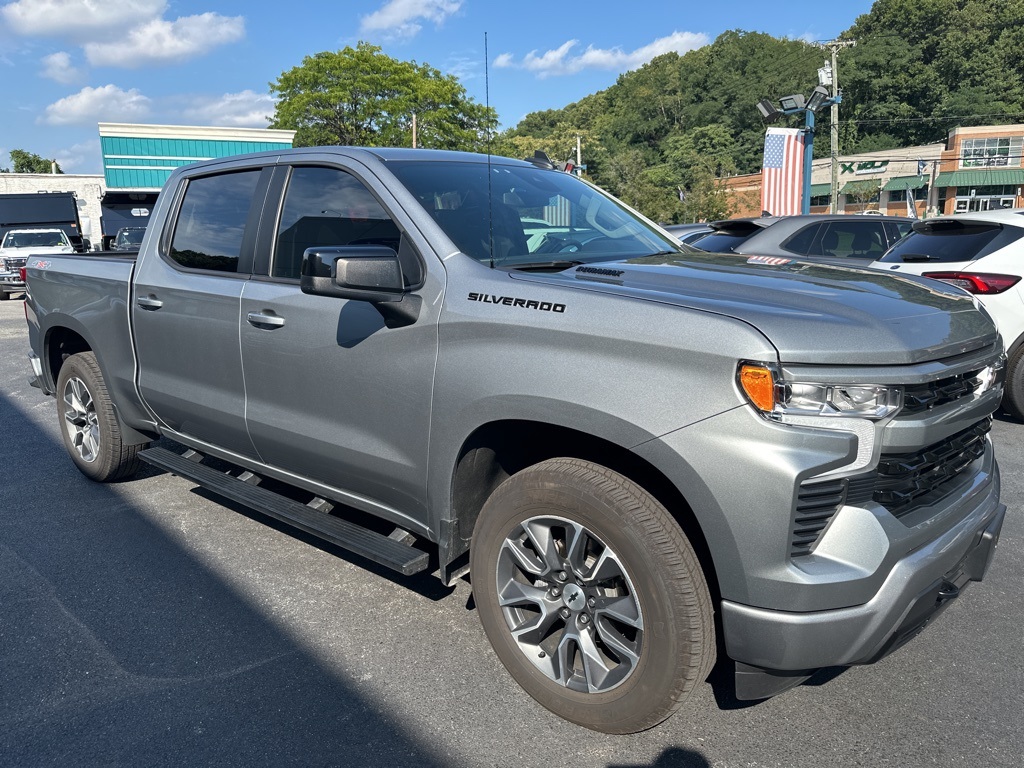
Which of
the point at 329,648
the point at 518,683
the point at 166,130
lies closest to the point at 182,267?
the point at 329,648

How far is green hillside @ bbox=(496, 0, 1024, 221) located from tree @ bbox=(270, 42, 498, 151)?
97.1 feet

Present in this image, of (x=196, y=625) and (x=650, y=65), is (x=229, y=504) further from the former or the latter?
(x=650, y=65)

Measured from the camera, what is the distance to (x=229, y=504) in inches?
187

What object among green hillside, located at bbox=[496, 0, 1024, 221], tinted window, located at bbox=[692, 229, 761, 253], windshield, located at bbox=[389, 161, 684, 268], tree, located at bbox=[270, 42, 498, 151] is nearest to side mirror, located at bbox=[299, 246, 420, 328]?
A: windshield, located at bbox=[389, 161, 684, 268]

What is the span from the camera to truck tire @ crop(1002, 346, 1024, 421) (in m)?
6.24

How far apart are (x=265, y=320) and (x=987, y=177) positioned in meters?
74.3

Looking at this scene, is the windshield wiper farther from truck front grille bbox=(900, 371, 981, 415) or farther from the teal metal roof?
the teal metal roof

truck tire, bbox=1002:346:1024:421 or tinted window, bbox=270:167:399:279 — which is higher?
tinted window, bbox=270:167:399:279

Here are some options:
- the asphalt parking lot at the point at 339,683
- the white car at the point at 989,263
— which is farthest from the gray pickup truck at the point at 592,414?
the white car at the point at 989,263

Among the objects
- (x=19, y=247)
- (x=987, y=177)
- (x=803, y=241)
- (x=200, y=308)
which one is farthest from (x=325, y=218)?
(x=987, y=177)

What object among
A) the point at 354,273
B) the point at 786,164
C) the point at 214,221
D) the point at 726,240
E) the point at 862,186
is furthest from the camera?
the point at 862,186

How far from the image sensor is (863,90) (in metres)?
81.9

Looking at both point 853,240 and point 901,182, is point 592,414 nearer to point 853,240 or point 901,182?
point 853,240

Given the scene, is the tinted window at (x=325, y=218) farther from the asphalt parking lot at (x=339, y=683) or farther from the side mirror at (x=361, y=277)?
the asphalt parking lot at (x=339, y=683)
